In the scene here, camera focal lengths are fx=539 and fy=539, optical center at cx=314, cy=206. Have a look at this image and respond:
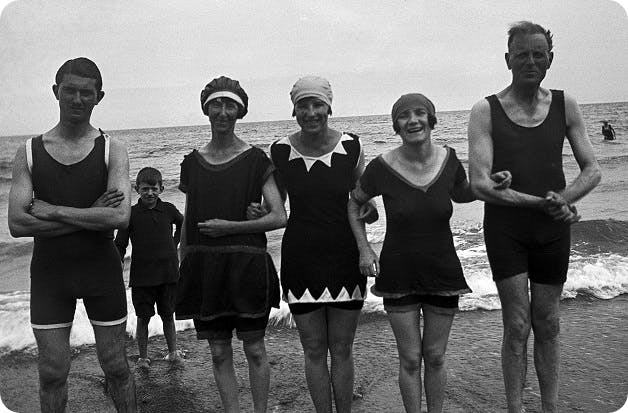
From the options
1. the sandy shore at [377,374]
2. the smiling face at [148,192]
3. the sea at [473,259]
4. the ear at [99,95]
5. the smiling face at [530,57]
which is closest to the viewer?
the smiling face at [530,57]

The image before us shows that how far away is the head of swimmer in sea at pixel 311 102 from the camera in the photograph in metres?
2.97

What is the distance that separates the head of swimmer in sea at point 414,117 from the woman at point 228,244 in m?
0.79

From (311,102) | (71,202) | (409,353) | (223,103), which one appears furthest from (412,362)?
(71,202)

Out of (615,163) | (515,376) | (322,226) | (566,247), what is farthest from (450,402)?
(615,163)

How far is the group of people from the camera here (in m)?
2.86

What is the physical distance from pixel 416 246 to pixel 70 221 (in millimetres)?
1809

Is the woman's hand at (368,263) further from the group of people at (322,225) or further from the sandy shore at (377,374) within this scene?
the sandy shore at (377,374)

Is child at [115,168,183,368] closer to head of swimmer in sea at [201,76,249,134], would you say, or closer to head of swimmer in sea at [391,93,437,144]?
head of swimmer in sea at [201,76,249,134]

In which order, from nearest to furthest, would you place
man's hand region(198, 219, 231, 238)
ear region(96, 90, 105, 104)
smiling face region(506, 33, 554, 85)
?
smiling face region(506, 33, 554, 85) < man's hand region(198, 219, 231, 238) < ear region(96, 90, 105, 104)

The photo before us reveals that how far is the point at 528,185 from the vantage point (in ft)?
9.52

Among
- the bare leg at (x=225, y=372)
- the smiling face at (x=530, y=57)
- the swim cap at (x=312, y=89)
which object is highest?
the smiling face at (x=530, y=57)

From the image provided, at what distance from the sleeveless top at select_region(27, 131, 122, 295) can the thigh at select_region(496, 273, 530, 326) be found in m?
2.21

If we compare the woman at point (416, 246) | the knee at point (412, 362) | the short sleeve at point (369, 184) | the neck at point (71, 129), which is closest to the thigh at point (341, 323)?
the woman at point (416, 246)

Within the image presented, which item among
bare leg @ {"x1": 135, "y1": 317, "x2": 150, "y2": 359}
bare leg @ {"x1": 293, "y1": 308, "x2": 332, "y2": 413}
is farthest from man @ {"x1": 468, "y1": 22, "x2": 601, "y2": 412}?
bare leg @ {"x1": 135, "y1": 317, "x2": 150, "y2": 359}
